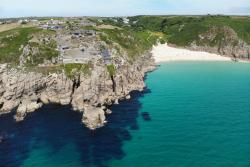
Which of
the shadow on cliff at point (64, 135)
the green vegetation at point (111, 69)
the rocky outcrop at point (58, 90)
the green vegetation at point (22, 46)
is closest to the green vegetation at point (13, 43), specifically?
the green vegetation at point (22, 46)

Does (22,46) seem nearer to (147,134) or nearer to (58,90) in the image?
(58,90)

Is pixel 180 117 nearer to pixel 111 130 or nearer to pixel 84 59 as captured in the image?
pixel 111 130

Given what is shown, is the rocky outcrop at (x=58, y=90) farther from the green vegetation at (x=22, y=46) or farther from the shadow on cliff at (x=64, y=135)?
the green vegetation at (x=22, y=46)

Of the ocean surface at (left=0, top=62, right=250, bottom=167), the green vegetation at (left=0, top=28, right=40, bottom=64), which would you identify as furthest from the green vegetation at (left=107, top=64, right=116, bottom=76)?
the green vegetation at (left=0, top=28, right=40, bottom=64)

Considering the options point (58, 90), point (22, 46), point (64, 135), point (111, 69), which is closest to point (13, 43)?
point (22, 46)

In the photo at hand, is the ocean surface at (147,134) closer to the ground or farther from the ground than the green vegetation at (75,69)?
closer to the ground
